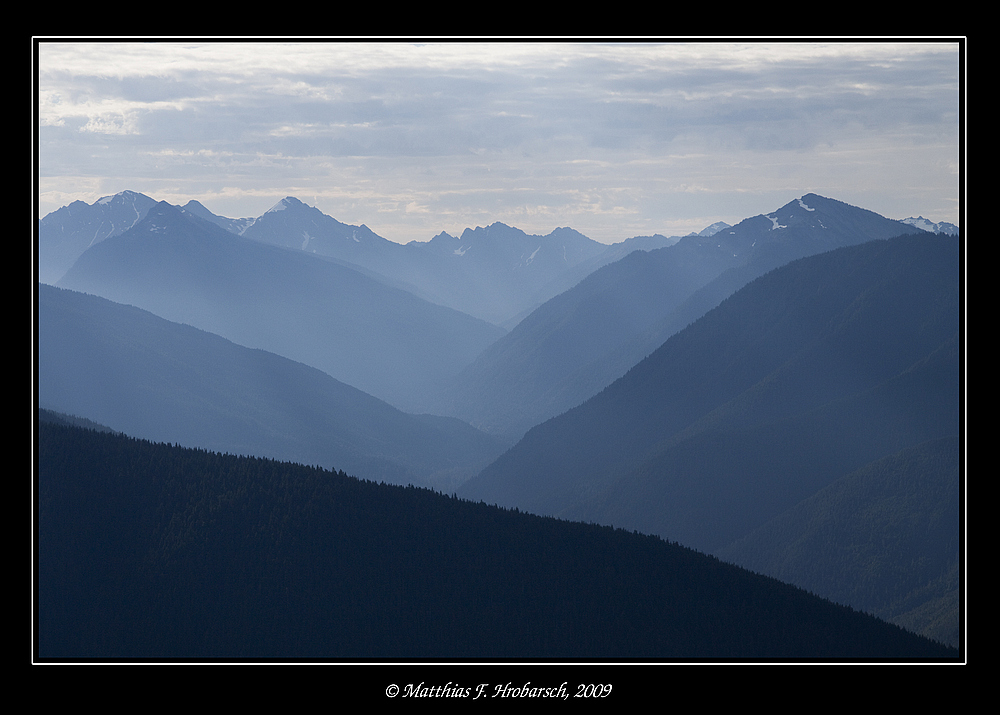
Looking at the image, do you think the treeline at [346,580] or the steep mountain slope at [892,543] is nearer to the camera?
the treeline at [346,580]

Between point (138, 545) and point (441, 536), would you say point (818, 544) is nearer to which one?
point (441, 536)

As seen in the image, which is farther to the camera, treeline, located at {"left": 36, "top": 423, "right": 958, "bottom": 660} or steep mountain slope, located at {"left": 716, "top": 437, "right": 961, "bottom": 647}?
steep mountain slope, located at {"left": 716, "top": 437, "right": 961, "bottom": 647}

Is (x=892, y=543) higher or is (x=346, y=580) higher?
(x=346, y=580)

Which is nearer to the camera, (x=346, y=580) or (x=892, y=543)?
(x=346, y=580)
